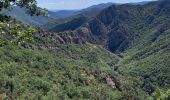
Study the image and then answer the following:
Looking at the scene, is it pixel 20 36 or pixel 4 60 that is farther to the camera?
pixel 4 60

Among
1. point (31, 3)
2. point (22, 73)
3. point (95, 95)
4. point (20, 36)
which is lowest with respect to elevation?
point (95, 95)

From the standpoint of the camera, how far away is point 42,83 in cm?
18075

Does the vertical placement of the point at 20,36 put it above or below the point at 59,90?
Answer: above

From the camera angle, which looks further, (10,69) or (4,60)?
(4,60)

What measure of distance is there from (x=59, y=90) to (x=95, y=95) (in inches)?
767

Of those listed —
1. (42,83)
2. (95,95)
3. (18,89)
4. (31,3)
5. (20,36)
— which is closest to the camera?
(20,36)

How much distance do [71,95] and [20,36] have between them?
176m

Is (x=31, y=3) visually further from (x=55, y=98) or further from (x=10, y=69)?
(x=10, y=69)

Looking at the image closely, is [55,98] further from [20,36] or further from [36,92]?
[20,36]

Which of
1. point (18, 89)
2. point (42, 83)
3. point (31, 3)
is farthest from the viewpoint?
point (42, 83)

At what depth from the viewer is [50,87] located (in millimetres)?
183875

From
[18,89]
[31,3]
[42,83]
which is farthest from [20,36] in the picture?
[42,83]

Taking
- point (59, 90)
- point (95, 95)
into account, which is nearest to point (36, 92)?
point (59, 90)

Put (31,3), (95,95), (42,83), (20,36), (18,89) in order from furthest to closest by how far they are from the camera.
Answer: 1. (95,95)
2. (42,83)
3. (18,89)
4. (31,3)
5. (20,36)
